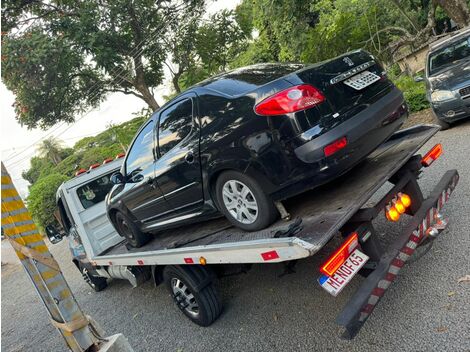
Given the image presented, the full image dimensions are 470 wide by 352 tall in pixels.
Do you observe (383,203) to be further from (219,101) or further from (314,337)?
(219,101)

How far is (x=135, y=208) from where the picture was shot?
4.59 meters

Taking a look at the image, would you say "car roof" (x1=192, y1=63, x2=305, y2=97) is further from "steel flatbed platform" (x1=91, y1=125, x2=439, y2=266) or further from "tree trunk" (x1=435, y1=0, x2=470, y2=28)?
"tree trunk" (x1=435, y1=0, x2=470, y2=28)

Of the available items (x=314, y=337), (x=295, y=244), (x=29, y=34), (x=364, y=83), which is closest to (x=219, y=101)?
(x=364, y=83)

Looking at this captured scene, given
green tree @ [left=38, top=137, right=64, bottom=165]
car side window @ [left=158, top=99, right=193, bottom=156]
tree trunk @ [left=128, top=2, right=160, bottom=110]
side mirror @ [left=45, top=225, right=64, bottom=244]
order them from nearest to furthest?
1. car side window @ [left=158, top=99, right=193, bottom=156]
2. side mirror @ [left=45, top=225, right=64, bottom=244]
3. tree trunk @ [left=128, top=2, right=160, bottom=110]
4. green tree @ [left=38, top=137, right=64, bottom=165]

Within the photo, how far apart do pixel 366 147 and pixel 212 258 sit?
1.54m

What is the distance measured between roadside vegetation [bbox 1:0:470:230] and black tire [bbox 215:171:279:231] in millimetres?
7817

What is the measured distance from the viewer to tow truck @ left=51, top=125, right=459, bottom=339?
2434 millimetres

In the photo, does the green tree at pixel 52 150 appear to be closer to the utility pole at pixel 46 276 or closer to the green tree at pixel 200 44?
the green tree at pixel 200 44

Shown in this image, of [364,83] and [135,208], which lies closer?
[364,83]

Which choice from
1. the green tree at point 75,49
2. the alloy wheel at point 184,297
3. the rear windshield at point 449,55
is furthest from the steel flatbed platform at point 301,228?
the green tree at point 75,49

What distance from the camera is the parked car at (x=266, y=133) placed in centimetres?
277

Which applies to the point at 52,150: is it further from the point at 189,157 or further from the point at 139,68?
the point at 189,157

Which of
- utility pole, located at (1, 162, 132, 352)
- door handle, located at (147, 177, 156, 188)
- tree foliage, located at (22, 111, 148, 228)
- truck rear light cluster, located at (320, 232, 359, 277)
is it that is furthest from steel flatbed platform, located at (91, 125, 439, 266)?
tree foliage, located at (22, 111, 148, 228)

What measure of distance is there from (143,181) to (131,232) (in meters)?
0.98
